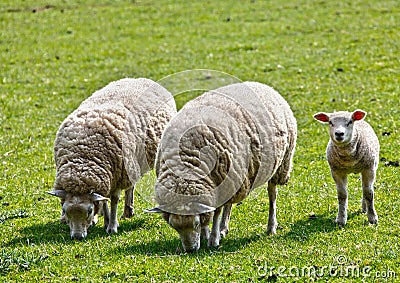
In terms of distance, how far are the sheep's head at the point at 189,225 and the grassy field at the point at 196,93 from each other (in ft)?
0.57

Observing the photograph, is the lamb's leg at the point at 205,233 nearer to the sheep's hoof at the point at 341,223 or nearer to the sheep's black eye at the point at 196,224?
the sheep's black eye at the point at 196,224

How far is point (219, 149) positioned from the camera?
8.05 m

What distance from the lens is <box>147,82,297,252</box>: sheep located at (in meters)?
7.84

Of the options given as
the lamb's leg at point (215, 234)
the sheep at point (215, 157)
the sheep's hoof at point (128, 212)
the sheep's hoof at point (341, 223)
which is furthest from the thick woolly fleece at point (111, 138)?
the sheep's hoof at point (341, 223)

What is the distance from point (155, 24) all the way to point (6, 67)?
6268mm

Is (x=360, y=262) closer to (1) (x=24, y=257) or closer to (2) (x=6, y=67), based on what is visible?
(1) (x=24, y=257)

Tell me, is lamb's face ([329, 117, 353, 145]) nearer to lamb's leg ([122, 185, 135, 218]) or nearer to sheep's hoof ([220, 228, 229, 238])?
sheep's hoof ([220, 228, 229, 238])

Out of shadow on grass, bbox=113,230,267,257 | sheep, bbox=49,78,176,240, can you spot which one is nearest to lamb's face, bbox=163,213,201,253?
shadow on grass, bbox=113,230,267,257

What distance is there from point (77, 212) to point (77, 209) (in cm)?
4

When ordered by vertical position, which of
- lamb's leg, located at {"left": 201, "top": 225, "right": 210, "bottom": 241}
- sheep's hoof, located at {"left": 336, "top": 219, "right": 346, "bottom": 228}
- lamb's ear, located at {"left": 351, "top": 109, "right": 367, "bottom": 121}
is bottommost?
sheep's hoof, located at {"left": 336, "top": 219, "right": 346, "bottom": 228}

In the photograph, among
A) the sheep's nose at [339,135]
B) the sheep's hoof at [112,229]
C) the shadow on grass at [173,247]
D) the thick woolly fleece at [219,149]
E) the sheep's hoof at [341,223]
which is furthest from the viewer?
the sheep's hoof at [112,229]

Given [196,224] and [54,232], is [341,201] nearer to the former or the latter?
[196,224]

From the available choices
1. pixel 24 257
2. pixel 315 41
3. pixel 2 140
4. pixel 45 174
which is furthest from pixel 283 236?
pixel 315 41

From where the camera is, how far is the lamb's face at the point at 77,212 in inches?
351
